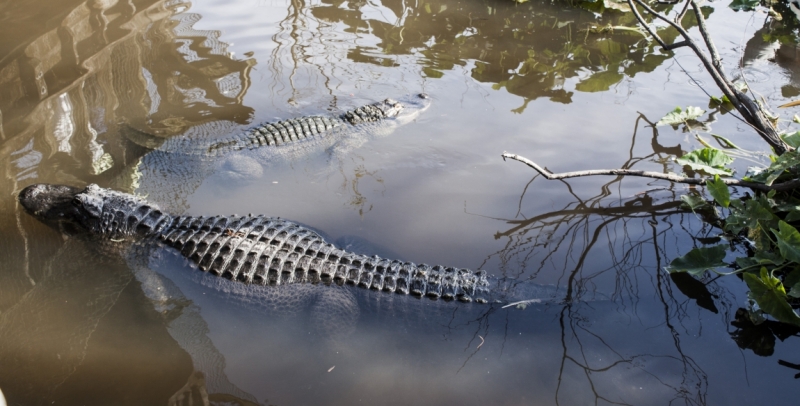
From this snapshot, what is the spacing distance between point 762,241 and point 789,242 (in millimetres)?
436

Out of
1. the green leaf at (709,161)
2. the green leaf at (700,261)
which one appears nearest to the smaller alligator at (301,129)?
the green leaf at (709,161)

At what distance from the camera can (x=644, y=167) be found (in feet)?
15.3

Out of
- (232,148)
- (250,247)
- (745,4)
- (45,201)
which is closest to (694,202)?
(250,247)

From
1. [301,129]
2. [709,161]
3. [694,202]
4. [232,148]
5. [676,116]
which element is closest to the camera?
[709,161]

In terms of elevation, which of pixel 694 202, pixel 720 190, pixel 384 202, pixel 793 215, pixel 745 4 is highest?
pixel 745 4

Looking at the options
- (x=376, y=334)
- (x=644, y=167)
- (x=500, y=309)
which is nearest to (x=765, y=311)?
(x=500, y=309)

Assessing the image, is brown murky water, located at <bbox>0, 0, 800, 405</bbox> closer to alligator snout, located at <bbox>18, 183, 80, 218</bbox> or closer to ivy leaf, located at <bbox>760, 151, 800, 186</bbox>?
alligator snout, located at <bbox>18, 183, 80, 218</bbox>

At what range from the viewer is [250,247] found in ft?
11.4

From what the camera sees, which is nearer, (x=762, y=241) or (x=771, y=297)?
(x=771, y=297)

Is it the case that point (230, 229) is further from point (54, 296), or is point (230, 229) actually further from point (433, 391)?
point (433, 391)

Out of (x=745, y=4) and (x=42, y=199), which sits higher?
(x=745, y=4)

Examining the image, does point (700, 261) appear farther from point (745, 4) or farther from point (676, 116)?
point (745, 4)

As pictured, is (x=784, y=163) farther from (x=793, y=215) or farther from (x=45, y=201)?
(x=45, y=201)

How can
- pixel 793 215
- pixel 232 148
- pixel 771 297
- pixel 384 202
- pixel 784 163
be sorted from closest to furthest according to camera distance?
pixel 771 297 → pixel 784 163 → pixel 793 215 → pixel 384 202 → pixel 232 148
